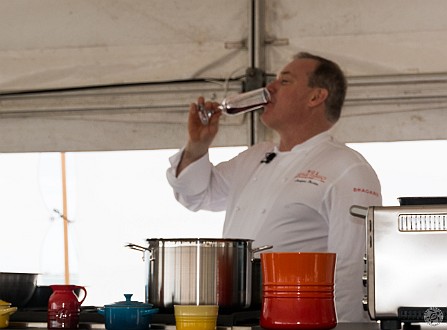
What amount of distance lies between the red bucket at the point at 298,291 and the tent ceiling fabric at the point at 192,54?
204 cm

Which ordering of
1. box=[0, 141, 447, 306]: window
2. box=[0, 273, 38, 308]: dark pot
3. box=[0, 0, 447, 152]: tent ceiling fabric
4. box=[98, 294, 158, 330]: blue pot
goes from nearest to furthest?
1. box=[98, 294, 158, 330]: blue pot
2. box=[0, 273, 38, 308]: dark pot
3. box=[0, 0, 447, 152]: tent ceiling fabric
4. box=[0, 141, 447, 306]: window

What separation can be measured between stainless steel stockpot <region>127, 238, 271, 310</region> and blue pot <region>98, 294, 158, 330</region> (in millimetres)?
98

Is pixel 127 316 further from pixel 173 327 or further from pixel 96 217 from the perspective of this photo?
pixel 96 217

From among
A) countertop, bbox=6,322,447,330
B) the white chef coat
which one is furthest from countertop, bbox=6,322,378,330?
the white chef coat

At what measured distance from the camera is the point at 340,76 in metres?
3.37

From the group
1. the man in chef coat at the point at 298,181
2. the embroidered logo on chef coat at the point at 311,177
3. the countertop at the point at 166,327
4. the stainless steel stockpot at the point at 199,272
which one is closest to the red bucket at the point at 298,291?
the countertop at the point at 166,327

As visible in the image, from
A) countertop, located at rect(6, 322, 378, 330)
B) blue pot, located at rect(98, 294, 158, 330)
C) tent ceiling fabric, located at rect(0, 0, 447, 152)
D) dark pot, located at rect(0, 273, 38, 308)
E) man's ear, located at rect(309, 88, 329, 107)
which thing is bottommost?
countertop, located at rect(6, 322, 378, 330)

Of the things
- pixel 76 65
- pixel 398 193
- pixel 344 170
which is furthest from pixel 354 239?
pixel 76 65

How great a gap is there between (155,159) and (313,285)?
2409 millimetres

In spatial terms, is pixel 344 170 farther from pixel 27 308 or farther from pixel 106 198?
pixel 106 198

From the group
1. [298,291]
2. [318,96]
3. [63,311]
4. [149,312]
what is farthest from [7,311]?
[318,96]

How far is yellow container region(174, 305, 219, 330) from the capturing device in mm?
1847

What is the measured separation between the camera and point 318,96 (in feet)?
10.8

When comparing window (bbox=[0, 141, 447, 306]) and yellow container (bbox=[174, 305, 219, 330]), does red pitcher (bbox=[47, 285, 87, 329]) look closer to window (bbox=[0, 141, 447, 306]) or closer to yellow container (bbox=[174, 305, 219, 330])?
yellow container (bbox=[174, 305, 219, 330])
